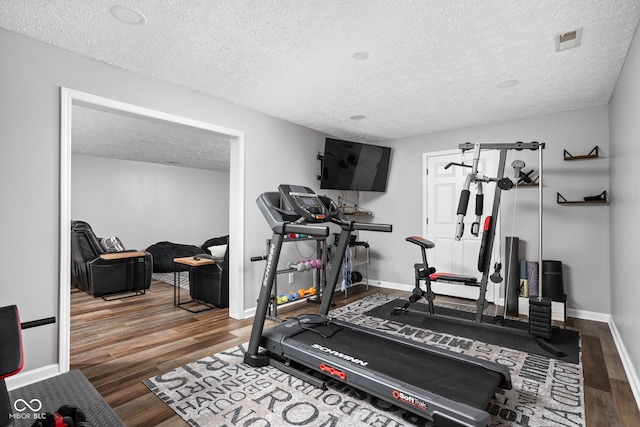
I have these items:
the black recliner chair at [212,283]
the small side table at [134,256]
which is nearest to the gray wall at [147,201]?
the small side table at [134,256]

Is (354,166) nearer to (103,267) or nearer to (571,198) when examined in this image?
(571,198)

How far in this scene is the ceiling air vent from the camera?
230 centimetres

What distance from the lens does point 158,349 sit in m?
2.91

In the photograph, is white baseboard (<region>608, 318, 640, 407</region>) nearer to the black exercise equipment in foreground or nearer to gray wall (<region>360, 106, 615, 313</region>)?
gray wall (<region>360, 106, 615, 313</region>)

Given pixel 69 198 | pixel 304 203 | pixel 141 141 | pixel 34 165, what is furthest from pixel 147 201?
pixel 304 203

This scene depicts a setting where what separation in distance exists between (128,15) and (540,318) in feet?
13.1

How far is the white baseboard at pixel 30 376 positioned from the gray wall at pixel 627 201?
3941 mm

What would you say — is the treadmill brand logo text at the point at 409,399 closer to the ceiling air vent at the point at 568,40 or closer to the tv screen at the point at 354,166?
the ceiling air vent at the point at 568,40

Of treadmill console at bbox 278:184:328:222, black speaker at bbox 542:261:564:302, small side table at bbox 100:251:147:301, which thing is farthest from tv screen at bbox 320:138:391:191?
small side table at bbox 100:251:147:301

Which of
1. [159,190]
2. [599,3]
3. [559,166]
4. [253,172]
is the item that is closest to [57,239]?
[253,172]

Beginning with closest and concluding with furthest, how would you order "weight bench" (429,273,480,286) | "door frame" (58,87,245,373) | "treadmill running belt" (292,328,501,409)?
"treadmill running belt" (292,328,501,409)
"door frame" (58,87,245,373)
"weight bench" (429,273,480,286)

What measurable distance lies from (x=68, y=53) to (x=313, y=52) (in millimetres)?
1853

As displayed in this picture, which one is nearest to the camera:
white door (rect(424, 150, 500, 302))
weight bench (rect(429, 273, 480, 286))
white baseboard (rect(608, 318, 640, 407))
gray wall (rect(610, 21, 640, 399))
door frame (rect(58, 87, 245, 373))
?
white baseboard (rect(608, 318, 640, 407))

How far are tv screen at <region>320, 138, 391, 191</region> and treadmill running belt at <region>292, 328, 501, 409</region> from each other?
269 cm
